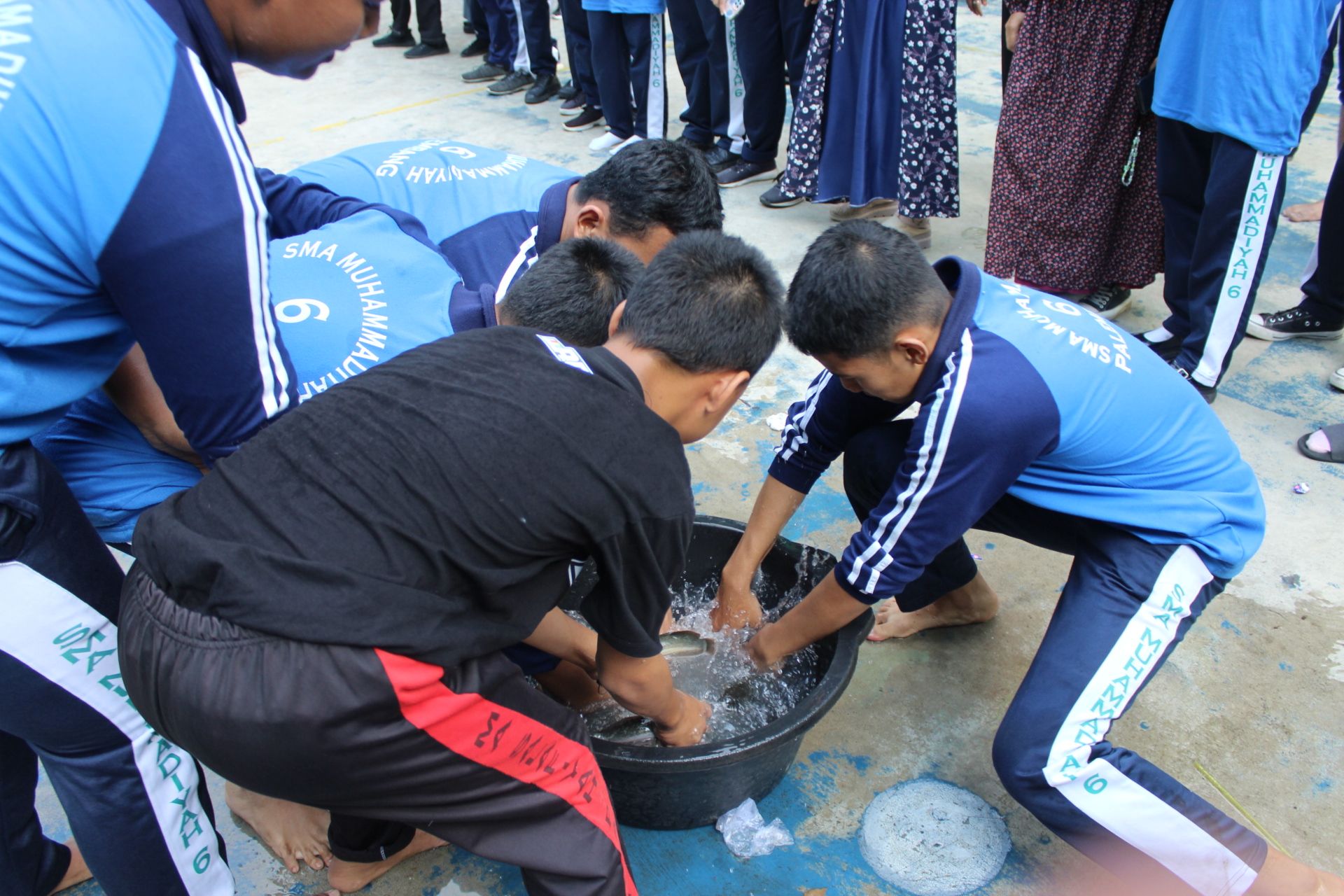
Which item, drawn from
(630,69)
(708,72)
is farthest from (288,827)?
(630,69)

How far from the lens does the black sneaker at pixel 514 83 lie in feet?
21.2

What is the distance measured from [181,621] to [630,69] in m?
4.72

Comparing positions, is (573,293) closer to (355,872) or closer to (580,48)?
(355,872)

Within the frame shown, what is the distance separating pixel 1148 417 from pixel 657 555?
95 cm

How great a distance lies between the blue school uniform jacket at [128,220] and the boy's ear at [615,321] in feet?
1.66

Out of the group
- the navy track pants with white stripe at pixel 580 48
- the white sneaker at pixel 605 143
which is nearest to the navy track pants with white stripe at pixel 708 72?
the white sneaker at pixel 605 143

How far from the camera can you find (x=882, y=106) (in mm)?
3883

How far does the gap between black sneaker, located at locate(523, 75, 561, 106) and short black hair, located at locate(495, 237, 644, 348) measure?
4.93 metres

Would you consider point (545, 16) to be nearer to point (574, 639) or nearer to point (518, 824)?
point (574, 639)

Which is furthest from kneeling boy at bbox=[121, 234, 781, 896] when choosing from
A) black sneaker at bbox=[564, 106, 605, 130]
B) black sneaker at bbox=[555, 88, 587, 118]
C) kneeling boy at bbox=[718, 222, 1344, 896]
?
black sneaker at bbox=[555, 88, 587, 118]

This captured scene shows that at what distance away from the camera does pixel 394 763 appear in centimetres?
118

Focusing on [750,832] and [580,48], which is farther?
[580,48]

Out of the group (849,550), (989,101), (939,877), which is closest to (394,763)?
(849,550)

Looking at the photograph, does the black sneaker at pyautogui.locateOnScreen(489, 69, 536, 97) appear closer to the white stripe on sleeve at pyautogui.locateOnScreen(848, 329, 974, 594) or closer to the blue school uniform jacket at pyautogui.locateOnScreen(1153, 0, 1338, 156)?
the blue school uniform jacket at pyautogui.locateOnScreen(1153, 0, 1338, 156)
